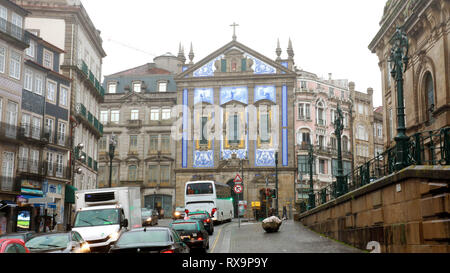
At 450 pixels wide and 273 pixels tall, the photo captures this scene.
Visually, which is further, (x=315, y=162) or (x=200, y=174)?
(x=315, y=162)

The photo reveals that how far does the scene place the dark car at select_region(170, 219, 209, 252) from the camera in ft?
76.0

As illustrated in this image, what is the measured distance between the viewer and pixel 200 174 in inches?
2830

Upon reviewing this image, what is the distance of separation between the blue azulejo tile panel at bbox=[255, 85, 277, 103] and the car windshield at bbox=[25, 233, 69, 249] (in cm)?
5611

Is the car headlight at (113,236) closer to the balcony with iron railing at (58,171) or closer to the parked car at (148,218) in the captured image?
the balcony with iron railing at (58,171)

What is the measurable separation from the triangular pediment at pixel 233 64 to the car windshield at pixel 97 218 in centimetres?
5019

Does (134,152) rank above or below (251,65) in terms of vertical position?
below

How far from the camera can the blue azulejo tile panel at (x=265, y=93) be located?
72.1 metres

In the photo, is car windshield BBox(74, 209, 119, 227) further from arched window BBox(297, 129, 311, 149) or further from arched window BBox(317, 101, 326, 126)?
arched window BBox(317, 101, 326, 126)

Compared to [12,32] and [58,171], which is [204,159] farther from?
[12,32]

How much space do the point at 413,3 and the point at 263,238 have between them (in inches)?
556

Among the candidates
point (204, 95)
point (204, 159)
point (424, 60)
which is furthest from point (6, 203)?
point (204, 95)

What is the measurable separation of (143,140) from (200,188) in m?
35.0
